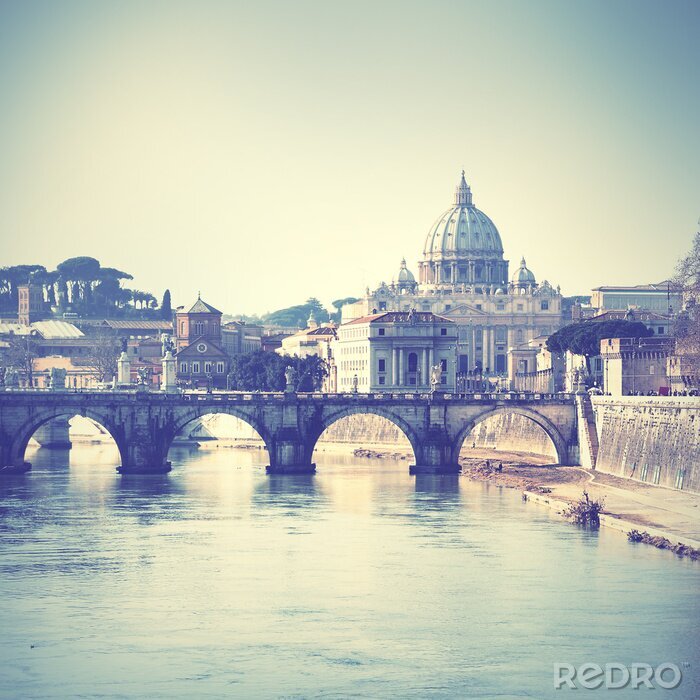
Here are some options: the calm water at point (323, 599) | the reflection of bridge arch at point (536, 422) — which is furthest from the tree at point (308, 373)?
the calm water at point (323, 599)

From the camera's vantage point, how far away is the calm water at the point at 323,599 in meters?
46.9

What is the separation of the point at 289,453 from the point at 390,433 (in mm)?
28685

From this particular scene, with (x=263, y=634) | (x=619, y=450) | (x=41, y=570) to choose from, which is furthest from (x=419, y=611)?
(x=619, y=450)

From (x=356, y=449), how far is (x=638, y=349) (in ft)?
76.2

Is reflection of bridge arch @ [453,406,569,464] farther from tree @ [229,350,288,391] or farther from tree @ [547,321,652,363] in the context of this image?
tree @ [229,350,288,391]

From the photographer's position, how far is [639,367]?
109 meters

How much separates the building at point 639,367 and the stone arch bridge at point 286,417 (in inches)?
386

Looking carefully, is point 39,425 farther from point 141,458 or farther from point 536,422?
point 536,422

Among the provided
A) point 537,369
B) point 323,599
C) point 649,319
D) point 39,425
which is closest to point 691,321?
point 39,425

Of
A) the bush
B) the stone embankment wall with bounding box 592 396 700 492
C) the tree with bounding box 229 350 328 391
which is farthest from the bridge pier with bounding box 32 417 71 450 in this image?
the bush

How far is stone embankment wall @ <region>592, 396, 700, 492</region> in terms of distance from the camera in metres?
77.6

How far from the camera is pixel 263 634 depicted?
5153 cm

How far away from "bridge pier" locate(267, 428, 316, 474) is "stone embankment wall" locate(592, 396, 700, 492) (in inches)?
608

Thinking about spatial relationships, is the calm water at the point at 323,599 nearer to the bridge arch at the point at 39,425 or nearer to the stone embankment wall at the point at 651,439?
the stone embankment wall at the point at 651,439
